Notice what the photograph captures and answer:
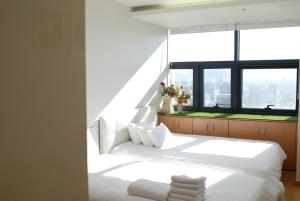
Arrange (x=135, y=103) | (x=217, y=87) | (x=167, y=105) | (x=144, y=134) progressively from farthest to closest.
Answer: (x=217, y=87), (x=167, y=105), (x=135, y=103), (x=144, y=134)

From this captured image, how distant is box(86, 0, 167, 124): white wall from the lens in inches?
147

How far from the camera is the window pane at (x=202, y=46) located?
213 inches

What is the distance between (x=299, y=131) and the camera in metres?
4.12

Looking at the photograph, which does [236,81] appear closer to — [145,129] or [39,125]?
[145,129]

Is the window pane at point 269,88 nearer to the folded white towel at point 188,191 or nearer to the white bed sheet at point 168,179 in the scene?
the white bed sheet at point 168,179

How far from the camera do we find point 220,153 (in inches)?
145

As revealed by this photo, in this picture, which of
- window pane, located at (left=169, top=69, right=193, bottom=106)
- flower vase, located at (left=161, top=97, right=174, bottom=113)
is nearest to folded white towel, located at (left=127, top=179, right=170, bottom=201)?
flower vase, located at (left=161, top=97, right=174, bottom=113)

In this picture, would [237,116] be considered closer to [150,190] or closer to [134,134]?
[134,134]

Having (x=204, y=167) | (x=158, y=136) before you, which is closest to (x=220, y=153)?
(x=204, y=167)

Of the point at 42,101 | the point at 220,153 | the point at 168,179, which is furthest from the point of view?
the point at 220,153

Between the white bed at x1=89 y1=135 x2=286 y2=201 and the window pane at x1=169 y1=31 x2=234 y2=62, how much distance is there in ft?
5.86

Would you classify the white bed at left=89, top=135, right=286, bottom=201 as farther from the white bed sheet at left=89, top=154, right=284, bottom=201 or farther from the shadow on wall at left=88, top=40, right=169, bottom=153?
the shadow on wall at left=88, top=40, right=169, bottom=153

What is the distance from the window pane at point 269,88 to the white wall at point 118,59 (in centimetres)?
163

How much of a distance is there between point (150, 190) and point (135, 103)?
2538 mm
